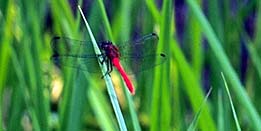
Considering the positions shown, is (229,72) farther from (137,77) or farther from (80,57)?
(137,77)

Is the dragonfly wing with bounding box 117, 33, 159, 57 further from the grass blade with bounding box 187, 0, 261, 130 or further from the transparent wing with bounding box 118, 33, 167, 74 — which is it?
the grass blade with bounding box 187, 0, 261, 130

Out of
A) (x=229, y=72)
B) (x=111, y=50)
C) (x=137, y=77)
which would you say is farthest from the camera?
(x=137, y=77)

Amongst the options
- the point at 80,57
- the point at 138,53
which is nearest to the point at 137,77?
the point at 138,53

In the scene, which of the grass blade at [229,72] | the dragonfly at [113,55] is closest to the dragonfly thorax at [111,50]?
the dragonfly at [113,55]

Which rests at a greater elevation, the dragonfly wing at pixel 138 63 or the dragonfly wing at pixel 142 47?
the dragonfly wing at pixel 142 47

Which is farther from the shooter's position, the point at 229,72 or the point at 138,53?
the point at 138,53

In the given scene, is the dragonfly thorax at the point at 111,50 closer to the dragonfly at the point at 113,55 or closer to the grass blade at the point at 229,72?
the dragonfly at the point at 113,55

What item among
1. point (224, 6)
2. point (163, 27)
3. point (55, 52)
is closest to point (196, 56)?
point (224, 6)

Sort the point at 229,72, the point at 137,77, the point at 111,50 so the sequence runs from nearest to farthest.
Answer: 1. the point at 229,72
2. the point at 111,50
3. the point at 137,77

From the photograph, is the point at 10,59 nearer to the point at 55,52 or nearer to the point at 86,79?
the point at 55,52
